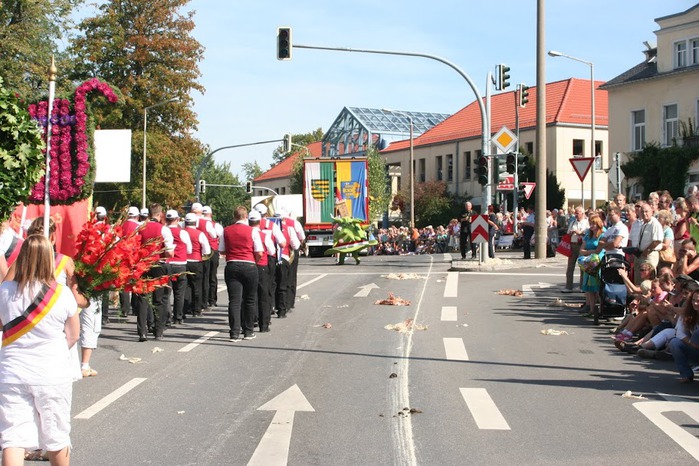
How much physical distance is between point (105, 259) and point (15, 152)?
1.75 meters

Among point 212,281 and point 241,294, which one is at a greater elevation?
point 241,294

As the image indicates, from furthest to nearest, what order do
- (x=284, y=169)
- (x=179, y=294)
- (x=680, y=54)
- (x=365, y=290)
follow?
(x=284, y=169), (x=680, y=54), (x=365, y=290), (x=179, y=294)

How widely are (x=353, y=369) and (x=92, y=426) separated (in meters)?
3.74

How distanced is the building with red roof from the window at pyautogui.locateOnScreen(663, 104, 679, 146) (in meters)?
6.94

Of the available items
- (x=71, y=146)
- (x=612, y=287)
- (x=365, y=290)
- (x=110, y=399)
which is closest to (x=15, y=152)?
(x=110, y=399)

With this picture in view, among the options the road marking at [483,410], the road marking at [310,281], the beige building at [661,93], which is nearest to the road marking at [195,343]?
the road marking at [483,410]

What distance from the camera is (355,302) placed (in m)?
19.0

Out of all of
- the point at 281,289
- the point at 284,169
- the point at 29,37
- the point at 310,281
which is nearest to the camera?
the point at 281,289

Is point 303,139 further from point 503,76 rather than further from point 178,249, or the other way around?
point 178,249

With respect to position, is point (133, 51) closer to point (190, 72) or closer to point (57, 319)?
point (190, 72)

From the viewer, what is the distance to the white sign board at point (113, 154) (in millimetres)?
21406

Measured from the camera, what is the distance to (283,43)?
2622cm

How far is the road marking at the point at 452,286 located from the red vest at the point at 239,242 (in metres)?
6.86

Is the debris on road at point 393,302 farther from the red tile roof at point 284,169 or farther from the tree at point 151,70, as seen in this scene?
the red tile roof at point 284,169
